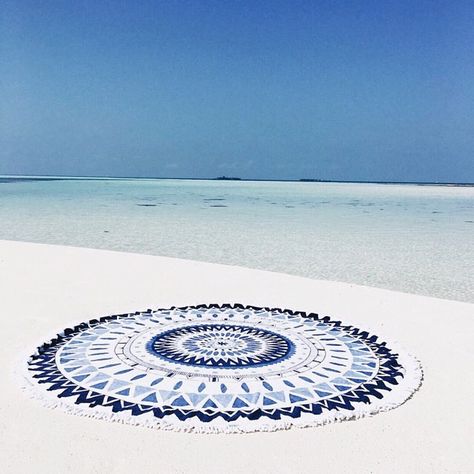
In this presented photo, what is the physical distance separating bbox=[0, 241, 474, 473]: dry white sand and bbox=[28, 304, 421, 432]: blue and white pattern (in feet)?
0.36

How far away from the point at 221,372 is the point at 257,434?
74 cm

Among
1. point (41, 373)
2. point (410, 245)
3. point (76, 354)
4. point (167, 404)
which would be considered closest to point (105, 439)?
point (167, 404)

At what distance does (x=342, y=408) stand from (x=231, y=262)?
6.71m

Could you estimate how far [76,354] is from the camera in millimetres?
3209

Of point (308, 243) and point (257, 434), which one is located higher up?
point (257, 434)

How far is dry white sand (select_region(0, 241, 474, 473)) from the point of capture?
→ 2.04m

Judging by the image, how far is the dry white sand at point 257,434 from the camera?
204cm

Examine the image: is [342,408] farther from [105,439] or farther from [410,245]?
[410,245]

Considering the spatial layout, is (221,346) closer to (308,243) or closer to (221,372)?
(221,372)

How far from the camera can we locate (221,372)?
294cm

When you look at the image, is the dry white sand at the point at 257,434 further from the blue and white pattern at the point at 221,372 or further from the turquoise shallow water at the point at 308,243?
the turquoise shallow water at the point at 308,243

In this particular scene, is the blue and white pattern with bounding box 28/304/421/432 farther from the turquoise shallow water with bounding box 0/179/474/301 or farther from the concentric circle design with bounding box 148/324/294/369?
the turquoise shallow water with bounding box 0/179/474/301

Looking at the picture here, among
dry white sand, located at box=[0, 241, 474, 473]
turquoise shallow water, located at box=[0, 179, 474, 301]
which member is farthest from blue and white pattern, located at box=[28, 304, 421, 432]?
turquoise shallow water, located at box=[0, 179, 474, 301]

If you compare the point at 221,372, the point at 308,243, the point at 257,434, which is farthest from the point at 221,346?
the point at 308,243
